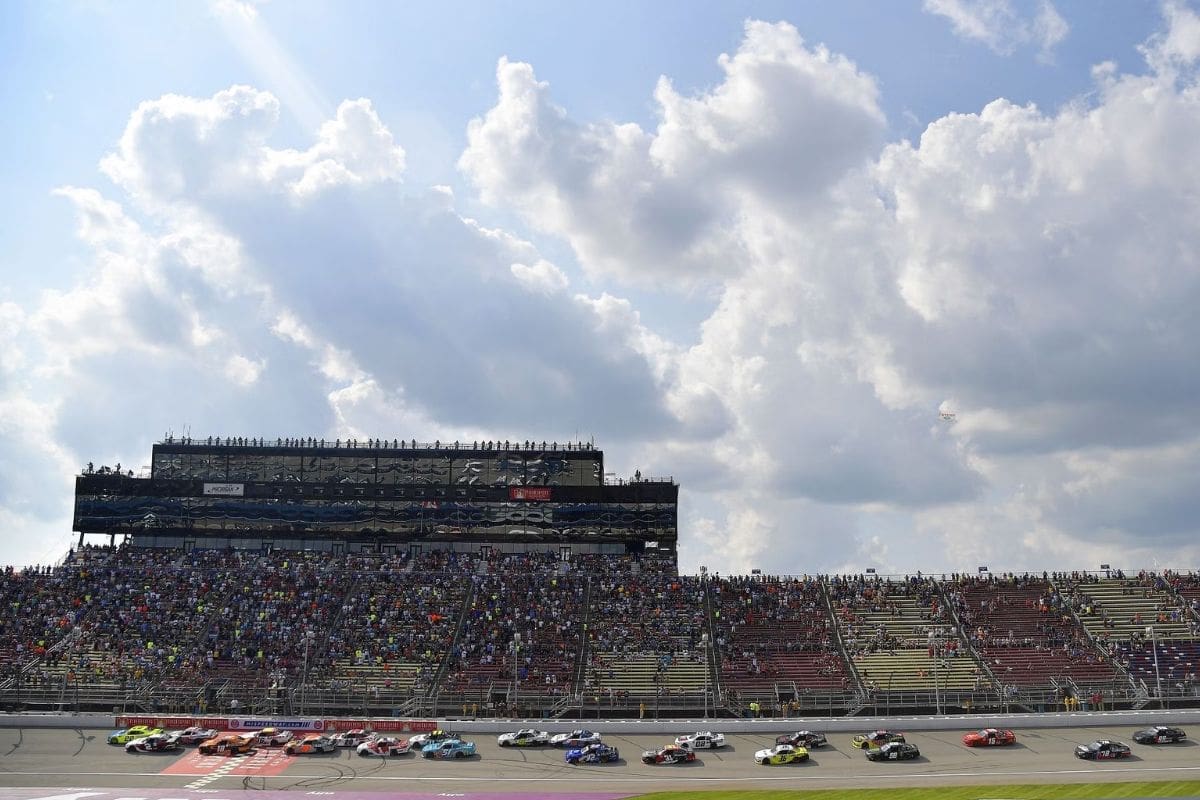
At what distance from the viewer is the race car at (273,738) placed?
244ft

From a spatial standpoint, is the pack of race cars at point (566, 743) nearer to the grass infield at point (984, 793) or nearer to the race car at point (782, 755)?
the race car at point (782, 755)

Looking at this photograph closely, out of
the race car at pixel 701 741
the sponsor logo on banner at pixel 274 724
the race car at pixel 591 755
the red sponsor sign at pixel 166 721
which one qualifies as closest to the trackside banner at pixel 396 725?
the sponsor logo on banner at pixel 274 724

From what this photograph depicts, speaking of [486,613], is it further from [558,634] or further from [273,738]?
[273,738]

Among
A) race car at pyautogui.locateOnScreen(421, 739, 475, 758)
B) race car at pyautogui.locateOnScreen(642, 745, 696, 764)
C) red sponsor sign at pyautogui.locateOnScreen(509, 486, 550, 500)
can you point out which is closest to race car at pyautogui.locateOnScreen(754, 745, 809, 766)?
race car at pyautogui.locateOnScreen(642, 745, 696, 764)

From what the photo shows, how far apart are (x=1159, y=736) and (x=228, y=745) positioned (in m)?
58.8

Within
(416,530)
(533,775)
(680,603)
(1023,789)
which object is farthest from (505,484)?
(1023,789)

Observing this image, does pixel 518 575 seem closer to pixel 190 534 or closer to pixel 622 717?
pixel 622 717

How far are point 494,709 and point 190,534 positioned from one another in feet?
157

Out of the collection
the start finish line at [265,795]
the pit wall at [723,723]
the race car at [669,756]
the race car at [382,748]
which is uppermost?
the pit wall at [723,723]

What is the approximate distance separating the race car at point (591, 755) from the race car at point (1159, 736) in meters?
33.1

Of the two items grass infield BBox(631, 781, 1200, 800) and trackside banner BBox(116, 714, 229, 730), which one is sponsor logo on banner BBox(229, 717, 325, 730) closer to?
trackside banner BBox(116, 714, 229, 730)

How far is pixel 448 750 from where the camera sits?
72.8 metres

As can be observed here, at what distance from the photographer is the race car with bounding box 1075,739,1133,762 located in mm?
69000

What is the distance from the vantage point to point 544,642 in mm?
96688
